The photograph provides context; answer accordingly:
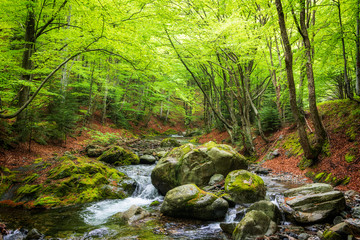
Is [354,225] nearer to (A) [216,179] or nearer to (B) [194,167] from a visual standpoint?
(A) [216,179]

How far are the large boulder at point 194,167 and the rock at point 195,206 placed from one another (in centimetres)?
188

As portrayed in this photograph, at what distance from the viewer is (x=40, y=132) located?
952 centimetres

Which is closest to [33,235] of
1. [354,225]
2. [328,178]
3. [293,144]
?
[354,225]

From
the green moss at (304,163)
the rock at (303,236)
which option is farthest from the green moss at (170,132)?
the rock at (303,236)

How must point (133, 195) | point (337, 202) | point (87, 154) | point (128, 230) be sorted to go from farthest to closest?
point (87, 154), point (133, 195), point (128, 230), point (337, 202)

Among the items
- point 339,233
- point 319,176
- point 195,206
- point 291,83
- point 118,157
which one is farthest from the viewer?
point 118,157

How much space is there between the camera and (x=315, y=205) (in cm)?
421

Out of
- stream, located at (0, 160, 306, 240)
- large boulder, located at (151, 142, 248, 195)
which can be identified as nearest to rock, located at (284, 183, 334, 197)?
stream, located at (0, 160, 306, 240)

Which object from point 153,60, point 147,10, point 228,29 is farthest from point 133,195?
point 228,29

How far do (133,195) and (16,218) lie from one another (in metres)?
3.52

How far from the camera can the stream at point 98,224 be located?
4.32 m

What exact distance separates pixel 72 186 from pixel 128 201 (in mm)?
2032

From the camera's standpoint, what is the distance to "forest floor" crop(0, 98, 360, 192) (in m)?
5.92

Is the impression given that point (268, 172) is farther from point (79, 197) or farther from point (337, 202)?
point (79, 197)
